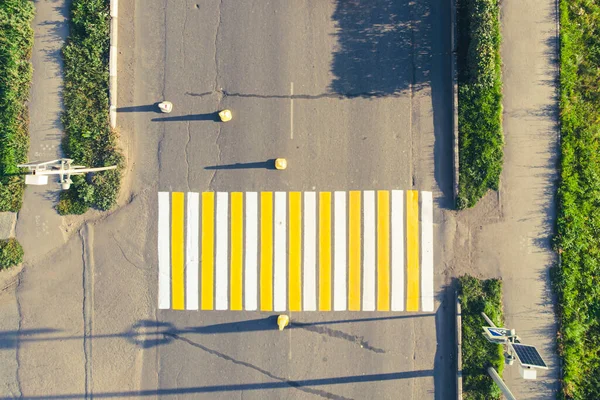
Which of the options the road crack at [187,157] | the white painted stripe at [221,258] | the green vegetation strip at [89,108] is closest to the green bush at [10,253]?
the green vegetation strip at [89,108]

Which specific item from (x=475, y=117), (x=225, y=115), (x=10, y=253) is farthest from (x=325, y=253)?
(x=10, y=253)

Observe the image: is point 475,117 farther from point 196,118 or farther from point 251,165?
point 196,118

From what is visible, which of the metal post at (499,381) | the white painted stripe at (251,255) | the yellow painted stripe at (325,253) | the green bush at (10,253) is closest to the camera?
the metal post at (499,381)

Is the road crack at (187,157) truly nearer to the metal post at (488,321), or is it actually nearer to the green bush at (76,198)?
the green bush at (76,198)

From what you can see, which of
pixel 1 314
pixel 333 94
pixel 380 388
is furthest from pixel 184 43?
pixel 380 388

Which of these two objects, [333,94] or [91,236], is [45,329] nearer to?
[91,236]

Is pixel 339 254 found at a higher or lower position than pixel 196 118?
lower
